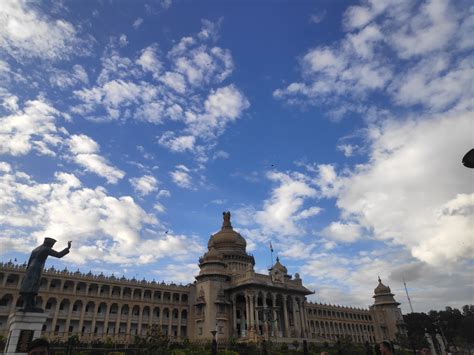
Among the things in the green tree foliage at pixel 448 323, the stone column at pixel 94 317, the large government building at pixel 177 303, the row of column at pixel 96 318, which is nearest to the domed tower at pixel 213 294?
the large government building at pixel 177 303

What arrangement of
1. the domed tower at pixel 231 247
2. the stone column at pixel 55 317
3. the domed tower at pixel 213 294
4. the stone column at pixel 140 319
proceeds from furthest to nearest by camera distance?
the domed tower at pixel 231 247
the stone column at pixel 140 319
the domed tower at pixel 213 294
the stone column at pixel 55 317

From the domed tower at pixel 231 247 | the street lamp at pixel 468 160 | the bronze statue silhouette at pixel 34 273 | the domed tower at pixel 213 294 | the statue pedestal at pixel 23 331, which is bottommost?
the statue pedestal at pixel 23 331

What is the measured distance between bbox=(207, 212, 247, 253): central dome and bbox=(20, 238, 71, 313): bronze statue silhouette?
54.7 m

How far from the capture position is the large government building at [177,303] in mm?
55281

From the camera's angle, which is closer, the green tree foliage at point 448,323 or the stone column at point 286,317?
the stone column at point 286,317

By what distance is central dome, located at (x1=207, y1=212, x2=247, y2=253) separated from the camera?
7606 cm

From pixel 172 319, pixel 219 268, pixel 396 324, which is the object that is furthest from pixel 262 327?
pixel 396 324

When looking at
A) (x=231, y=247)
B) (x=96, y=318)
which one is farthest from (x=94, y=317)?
(x=231, y=247)

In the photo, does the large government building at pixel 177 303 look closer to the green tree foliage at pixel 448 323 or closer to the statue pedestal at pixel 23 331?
the statue pedestal at pixel 23 331

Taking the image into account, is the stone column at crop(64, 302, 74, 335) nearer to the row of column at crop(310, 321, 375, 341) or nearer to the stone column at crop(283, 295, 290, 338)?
the stone column at crop(283, 295, 290, 338)

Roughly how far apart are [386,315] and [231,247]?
142 feet

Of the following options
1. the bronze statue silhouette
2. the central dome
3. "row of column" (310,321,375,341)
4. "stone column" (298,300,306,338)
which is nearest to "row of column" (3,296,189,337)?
the central dome

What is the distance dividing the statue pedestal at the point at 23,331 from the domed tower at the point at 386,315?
83.7 meters

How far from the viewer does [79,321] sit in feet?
189
